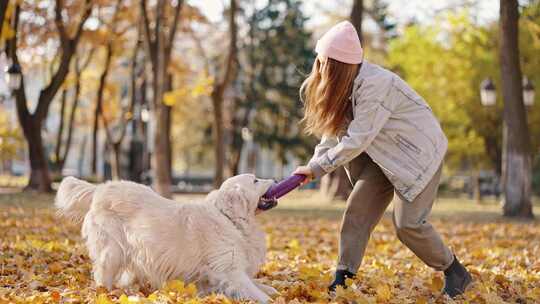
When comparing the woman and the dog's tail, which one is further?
the dog's tail

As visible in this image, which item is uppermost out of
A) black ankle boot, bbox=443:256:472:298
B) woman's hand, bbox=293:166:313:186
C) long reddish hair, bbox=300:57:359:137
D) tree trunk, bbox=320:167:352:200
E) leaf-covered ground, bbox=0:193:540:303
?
long reddish hair, bbox=300:57:359:137

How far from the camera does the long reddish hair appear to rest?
5.64 m

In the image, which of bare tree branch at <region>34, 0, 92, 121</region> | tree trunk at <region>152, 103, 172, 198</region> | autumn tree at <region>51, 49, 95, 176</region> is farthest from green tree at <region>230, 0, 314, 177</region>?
tree trunk at <region>152, 103, 172, 198</region>

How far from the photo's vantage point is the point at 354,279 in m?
6.03

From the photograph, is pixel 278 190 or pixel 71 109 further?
pixel 71 109

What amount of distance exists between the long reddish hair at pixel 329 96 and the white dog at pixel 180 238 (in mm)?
575

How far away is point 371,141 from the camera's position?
18.4 feet

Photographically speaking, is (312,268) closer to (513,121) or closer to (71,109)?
(513,121)

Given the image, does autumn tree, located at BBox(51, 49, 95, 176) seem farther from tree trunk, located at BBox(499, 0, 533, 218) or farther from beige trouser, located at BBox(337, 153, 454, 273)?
Result: beige trouser, located at BBox(337, 153, 454, 273)

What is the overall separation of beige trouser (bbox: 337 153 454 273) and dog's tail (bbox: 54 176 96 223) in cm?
192

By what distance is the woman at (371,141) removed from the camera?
5.59 meters

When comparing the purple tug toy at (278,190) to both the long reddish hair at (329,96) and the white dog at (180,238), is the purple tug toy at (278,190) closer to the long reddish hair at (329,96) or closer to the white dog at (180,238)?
the white dog at (180,238)

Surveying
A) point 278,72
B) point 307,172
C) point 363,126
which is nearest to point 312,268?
point 307,172

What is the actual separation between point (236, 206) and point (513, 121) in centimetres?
1188
